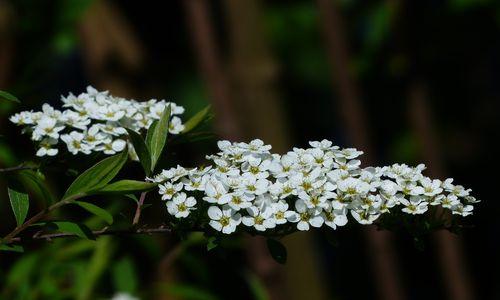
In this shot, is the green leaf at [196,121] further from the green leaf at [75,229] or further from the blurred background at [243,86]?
the blurred background at [243,86]

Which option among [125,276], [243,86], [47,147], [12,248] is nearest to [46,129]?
[47,147]

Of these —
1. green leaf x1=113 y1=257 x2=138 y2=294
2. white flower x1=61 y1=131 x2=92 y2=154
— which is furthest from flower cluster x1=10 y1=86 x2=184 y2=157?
green leaf x1=113 y1=257 x2=138 y2=294

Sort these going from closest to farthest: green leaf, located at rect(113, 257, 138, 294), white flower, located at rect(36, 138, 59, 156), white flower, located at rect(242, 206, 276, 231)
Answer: white flower, located at rect(242, 206, 276, 231)
white flower, located at rect(36, 138, 59, 156)
green leaf, located at rect(113, 257, 138, 294)

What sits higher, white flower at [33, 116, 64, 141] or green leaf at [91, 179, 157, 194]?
white flower at [33, 116, 64, 141]

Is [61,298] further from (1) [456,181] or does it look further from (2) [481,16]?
(1) [456,181]

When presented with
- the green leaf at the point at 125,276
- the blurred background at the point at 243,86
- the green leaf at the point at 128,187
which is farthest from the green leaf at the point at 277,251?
the green leaf at the point at 125,276

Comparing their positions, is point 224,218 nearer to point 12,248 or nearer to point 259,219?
point 259,219

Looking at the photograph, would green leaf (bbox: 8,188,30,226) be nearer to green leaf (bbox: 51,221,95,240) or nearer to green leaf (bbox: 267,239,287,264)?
green leaf (bbox: 51,221,95,240)
